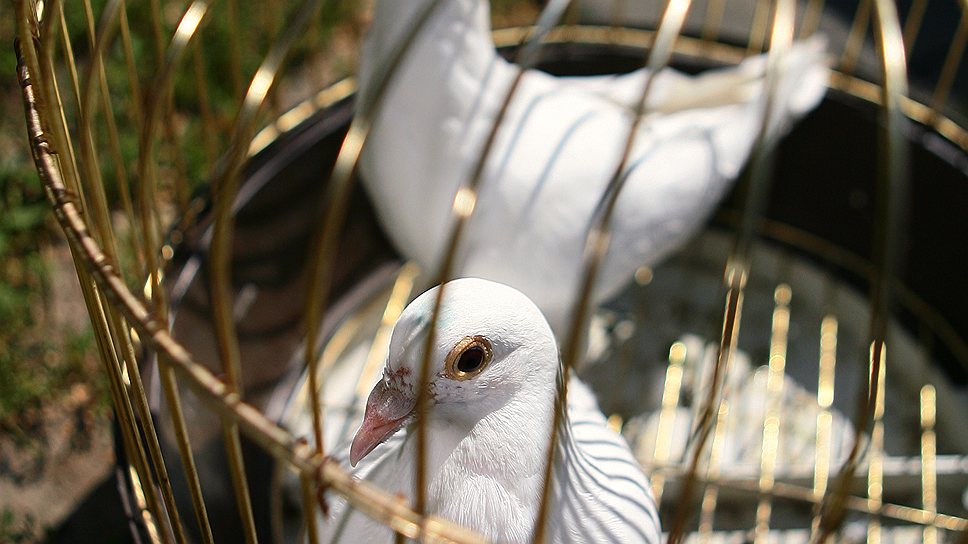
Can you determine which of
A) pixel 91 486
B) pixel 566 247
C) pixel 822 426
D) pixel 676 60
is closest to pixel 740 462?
pixel 822 426

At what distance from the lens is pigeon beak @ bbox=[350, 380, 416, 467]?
59 cm

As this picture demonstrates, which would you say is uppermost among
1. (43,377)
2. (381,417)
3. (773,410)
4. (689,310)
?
(689,310)

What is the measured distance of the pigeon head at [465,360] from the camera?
1.86 ft

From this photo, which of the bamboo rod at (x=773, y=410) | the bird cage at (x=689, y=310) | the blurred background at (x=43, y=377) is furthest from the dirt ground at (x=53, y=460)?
the bamboo rod at (x=773, y=410)

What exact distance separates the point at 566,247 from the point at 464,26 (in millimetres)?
235

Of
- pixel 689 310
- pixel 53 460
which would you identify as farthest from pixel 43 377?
pixel 689 310

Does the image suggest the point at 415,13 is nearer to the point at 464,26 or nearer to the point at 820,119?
the point at 464,26

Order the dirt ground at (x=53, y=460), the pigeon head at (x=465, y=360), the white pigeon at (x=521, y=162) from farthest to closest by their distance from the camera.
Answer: the dirt ground at (x=53, y=460) → the white pigeon at (x=521, y=162) → the pigeon head at (x=465, y=360)

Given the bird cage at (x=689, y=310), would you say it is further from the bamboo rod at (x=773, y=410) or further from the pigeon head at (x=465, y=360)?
the pigeon head at (x=465, y=360)

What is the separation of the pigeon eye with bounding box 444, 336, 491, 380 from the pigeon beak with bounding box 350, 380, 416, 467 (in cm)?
4

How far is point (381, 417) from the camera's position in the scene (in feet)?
1.95

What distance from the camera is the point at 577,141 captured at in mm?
902

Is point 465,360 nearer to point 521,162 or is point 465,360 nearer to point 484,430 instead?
point 484,430

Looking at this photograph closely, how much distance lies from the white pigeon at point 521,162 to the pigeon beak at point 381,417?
29 cm
